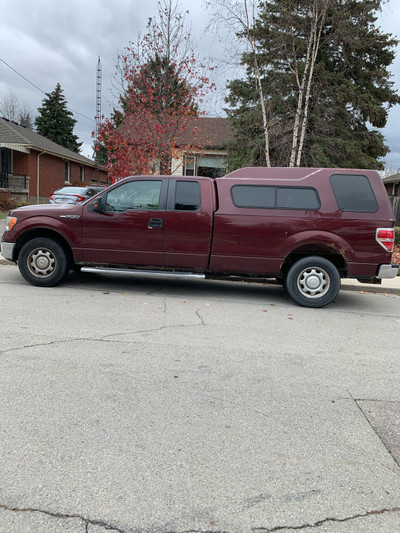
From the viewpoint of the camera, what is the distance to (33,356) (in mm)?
3941

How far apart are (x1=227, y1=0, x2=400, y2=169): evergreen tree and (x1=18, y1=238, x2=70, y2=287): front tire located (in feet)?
35.0

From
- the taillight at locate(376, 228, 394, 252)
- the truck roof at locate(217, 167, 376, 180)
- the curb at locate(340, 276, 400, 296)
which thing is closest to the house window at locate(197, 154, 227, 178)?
the curb at locate(340, 276, 400, 296)

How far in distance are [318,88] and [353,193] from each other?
1219 cm

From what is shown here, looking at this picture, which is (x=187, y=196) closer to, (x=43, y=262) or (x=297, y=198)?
(x=297, y=198)

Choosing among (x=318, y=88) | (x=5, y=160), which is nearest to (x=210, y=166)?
(x=318, y=88)

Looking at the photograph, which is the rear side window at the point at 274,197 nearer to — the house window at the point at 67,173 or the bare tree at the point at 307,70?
the bare tree at the point at 307,70

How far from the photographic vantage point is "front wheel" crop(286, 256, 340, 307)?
657cm

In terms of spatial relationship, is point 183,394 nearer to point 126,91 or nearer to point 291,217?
point 291,217

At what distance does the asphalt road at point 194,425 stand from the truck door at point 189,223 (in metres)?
1.49

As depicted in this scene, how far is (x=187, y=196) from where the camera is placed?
6.78 metres

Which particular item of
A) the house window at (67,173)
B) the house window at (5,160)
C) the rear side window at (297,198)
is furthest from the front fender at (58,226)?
the house window at (67,173)

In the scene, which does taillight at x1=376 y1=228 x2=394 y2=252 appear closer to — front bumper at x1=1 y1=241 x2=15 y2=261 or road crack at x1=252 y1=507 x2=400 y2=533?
road crack at x1=252 y1=507 x2=400 y2=533

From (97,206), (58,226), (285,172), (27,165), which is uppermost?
(27,165)

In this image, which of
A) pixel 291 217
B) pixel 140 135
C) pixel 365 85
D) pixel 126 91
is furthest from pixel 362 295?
pixel 365 85
